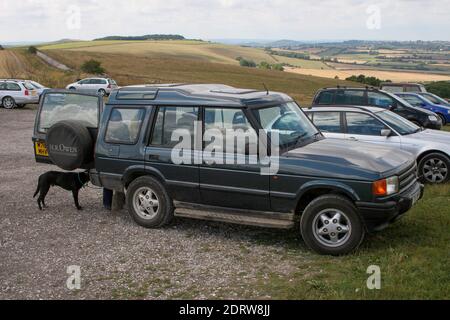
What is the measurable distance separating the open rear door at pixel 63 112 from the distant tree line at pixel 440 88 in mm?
31671

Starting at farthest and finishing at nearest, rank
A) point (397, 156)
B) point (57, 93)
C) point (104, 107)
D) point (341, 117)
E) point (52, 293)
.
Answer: point (341, 117) → point (57, 93) → point (104, 107) → point (397, 156) → point (52, 293)

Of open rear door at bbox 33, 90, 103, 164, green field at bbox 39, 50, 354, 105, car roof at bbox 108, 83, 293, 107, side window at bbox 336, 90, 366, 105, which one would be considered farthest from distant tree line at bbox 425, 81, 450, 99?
open rear door at bbox 33, 90, 103, 164

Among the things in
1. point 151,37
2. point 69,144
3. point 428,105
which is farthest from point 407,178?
point 151,37

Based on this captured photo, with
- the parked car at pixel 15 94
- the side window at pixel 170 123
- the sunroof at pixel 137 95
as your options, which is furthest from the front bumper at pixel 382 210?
the parked car at pixel 15 94

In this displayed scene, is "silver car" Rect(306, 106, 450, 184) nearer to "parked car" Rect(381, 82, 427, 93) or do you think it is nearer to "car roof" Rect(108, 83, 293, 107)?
→ "car roof" Rect(108, 83, 293, 107)

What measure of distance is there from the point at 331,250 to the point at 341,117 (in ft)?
16.5

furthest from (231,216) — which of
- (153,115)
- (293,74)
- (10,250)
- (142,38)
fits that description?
(142,38)

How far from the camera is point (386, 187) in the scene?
6.02 metres

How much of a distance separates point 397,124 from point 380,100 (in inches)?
208

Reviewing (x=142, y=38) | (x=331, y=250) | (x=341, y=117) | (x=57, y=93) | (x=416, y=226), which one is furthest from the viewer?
(x=142, y=38)

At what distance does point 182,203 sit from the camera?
7.27m

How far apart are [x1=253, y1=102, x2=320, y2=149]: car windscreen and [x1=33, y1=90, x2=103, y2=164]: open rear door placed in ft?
9.65

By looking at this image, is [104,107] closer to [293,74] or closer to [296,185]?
[296,185]

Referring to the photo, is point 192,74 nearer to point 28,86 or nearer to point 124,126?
point 28,86
